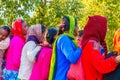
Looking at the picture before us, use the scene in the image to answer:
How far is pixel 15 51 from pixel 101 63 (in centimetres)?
279

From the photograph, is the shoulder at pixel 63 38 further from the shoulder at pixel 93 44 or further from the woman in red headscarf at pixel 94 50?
the shoulder at pixel 93 44

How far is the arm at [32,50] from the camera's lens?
20.2 feet

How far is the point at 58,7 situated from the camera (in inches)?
743

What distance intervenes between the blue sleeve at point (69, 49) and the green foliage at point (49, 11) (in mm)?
11377

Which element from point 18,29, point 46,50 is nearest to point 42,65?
point 46,50

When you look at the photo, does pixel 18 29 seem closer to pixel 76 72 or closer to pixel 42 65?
pixel 42 65

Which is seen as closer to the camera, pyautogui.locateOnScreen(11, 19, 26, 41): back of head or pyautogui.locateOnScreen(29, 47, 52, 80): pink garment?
pyautogui.locateOnScreen(29, 47, 52, 80): pink garment

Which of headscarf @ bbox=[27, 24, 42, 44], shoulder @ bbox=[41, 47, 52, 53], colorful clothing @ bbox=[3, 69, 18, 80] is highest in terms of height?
headscarf @ bbox=[27, 24, 42, 44]

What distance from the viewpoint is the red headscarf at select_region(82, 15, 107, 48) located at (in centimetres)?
468

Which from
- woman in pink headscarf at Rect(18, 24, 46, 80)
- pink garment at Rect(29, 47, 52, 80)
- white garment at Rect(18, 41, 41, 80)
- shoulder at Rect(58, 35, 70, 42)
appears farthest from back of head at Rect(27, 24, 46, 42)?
shoulder at Rect(58, 35, 70, 42)

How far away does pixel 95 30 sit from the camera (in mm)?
4680

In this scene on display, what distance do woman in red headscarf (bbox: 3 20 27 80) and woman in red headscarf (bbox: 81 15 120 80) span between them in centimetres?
240

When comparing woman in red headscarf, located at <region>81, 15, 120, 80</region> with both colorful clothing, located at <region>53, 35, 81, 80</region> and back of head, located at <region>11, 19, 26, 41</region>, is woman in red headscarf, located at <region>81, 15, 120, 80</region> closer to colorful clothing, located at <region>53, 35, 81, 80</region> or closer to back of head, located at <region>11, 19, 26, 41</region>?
colorful clothing, located at <region>53, 35, 81, 80</region>

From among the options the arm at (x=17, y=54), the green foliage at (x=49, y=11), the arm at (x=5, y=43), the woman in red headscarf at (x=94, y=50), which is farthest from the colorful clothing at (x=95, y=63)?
the green foliage at (x=49, y=11)
